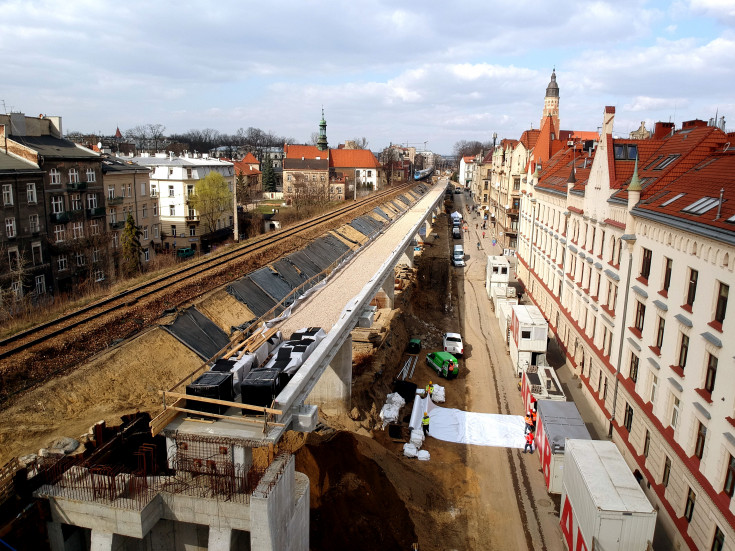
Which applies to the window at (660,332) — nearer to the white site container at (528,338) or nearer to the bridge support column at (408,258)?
the white site container at (528,338)

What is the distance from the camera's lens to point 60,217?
131 ft

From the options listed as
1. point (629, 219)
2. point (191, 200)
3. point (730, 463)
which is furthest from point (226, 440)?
point (191, 200)

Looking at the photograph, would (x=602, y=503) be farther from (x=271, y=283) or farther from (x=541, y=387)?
(x=271, y=283)

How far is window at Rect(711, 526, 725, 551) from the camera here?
515 inches

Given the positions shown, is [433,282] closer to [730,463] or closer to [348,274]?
[348,274]

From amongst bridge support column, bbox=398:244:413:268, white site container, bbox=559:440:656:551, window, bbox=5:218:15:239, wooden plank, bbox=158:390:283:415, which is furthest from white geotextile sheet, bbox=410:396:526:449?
window, bbox=5:218:15:239

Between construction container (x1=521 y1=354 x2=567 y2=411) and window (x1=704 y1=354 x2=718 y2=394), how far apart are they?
811 cm

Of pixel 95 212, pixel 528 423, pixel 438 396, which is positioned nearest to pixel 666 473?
pixel 528 423

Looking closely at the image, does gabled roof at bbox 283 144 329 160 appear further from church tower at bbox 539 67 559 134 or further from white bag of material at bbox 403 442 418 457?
white bag of material at bbox 403 442 418 457

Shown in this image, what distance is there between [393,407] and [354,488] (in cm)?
828

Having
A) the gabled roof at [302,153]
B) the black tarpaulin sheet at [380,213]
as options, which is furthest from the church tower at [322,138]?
the black tarpaulin sheet at [380,213]

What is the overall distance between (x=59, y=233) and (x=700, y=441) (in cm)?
4113

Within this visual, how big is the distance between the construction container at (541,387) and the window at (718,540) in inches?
368

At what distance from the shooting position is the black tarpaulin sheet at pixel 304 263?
32594 millimetres
